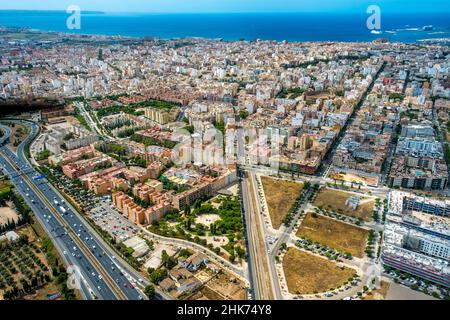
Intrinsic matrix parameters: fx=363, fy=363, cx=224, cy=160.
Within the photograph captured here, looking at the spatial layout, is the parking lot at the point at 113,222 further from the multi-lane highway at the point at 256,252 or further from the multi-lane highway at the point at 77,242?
the multi-lane highway at the point at 256,252

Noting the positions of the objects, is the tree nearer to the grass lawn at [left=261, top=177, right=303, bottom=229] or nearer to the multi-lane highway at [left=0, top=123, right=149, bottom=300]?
the multi-lane highway at [left=0, top=123, right=149, bottom=300]

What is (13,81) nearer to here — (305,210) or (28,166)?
(28,166)

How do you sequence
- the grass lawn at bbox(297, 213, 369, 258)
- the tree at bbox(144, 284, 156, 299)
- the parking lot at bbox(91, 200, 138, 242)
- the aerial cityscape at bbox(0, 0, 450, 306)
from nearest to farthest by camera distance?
the tree at bbox(144, 284, 156, 299) < the aerial cityscape at bbox(0, 0, 450, 306) < the grass lawn at bbox(297, 213, 369, 258) < the parking lot at bbox(91, 200, 138, 242)

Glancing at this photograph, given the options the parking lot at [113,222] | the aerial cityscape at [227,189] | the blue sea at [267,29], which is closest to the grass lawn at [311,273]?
the aerial cityscape at [227,189]

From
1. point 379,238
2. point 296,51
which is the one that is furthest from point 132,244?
point 296,51

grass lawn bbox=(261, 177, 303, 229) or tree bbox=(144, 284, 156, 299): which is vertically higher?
grass lawn bbox=(261, 177, 303, 229)

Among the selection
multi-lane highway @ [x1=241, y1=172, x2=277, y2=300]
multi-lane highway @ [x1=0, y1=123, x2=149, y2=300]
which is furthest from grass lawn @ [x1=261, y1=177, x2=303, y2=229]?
multi-lane highway @ [x1=0, y1=123, x2=149, y2=300]

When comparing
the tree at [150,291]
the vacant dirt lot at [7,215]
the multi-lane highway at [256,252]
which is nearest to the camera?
the tree at [150,291]
